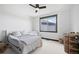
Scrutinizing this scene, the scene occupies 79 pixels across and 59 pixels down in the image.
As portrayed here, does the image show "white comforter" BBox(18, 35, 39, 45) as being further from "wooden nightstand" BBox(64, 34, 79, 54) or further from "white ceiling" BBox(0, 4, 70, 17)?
"wooden nightstand" BBox(64, 34, 79, 54)

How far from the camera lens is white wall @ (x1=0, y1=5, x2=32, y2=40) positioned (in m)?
1.09

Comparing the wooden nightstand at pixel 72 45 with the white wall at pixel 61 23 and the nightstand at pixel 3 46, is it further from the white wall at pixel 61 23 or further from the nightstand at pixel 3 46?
the nightstand at pixel 3 46

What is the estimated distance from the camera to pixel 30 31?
1182mm

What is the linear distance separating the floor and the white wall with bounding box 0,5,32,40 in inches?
11.2

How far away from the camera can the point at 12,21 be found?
44.5 inches

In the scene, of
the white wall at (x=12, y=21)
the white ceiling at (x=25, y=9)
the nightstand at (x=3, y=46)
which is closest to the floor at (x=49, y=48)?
the nightstand at (x=3, y=46)

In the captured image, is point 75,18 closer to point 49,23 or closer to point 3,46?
point 49,23

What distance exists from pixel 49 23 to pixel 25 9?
1.32 ft

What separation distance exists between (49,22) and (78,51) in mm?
560

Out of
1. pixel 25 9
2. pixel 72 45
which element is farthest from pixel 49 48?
pixel 25 9

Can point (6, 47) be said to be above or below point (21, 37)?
below
